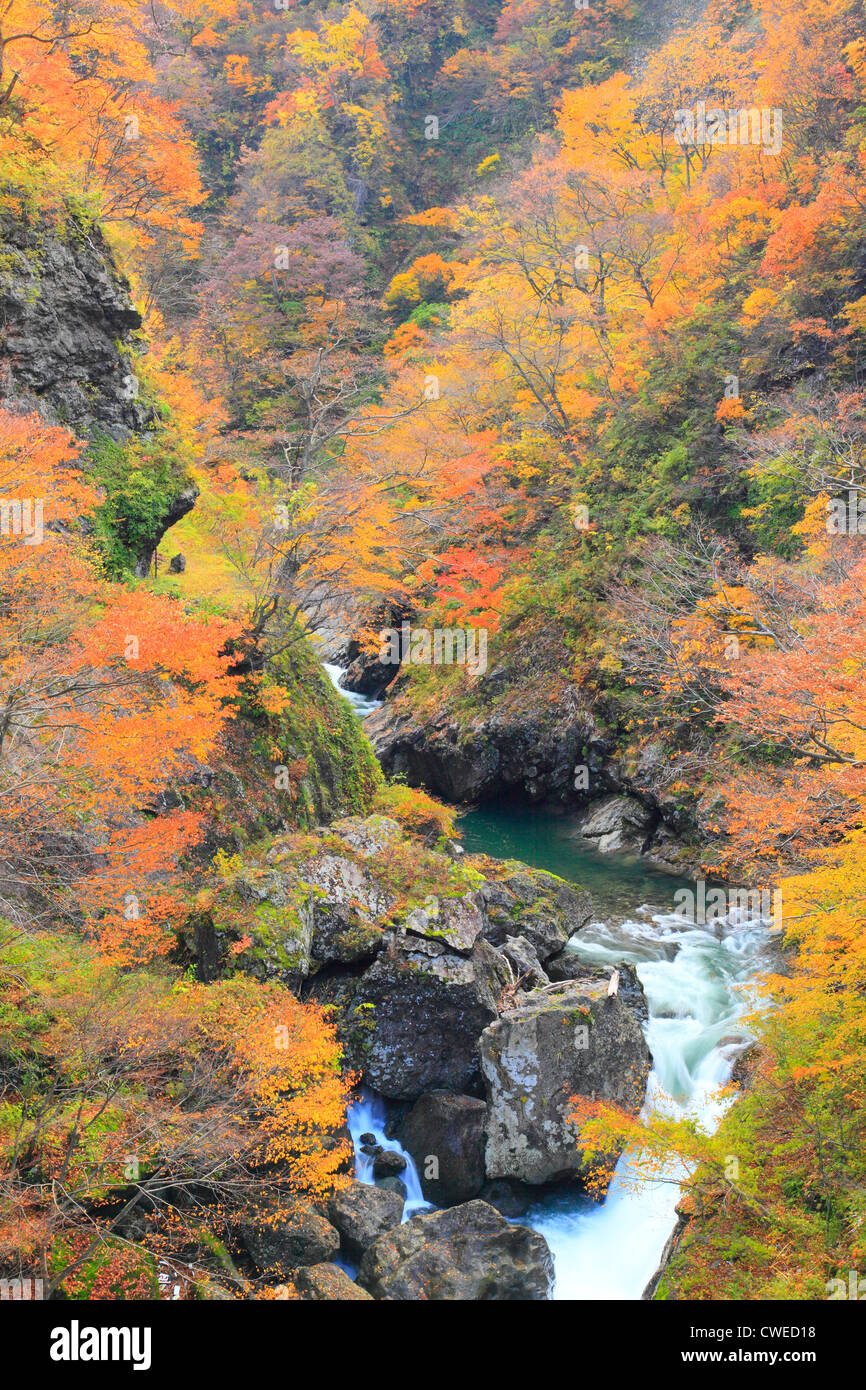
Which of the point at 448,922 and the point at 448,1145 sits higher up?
the point at 448,922

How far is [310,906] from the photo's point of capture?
12398 mm

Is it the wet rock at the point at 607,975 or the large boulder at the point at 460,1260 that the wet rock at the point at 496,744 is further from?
the large boulder at the point at 460,1260

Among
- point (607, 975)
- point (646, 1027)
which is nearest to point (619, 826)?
point (607, 975)

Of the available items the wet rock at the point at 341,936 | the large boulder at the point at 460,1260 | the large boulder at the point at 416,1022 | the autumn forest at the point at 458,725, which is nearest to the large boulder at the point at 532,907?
the autumn forest at the point at 458,725

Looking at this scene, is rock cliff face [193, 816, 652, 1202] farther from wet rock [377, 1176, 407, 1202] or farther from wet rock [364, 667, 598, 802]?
wet rock [364, 667, 598, 802]

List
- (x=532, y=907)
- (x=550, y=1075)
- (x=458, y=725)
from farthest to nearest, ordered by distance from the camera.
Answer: (x=458, y=725), (x=532, y=907), (x=550, y=1075)

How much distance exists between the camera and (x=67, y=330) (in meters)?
16.5

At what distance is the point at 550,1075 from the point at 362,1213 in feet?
10.5

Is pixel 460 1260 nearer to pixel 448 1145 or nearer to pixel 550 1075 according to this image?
pixel 448 1145

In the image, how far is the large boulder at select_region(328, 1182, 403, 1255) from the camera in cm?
962

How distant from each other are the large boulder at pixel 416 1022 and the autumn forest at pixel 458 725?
0.06 metres

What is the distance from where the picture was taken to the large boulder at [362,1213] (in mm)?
9617

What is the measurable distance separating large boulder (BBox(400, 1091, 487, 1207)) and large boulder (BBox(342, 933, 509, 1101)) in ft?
1.64

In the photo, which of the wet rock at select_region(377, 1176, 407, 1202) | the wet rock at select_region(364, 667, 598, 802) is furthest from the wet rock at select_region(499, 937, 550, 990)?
the wet rock at select_region(364, 667, 598, 802)
